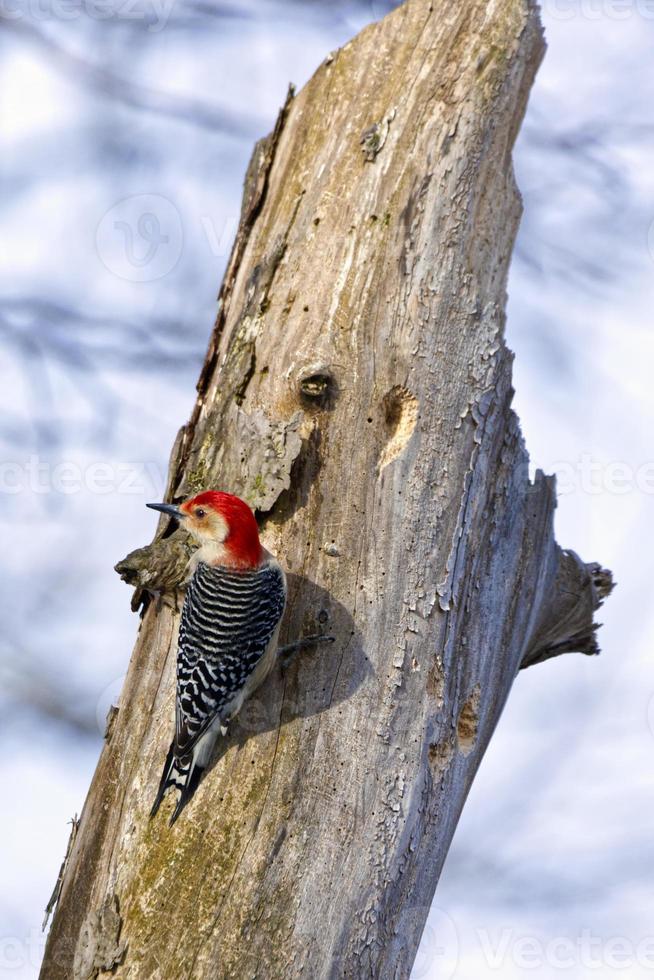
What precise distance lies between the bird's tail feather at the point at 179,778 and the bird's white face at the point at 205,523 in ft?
2.51

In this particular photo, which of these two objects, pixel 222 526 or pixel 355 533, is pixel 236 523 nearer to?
pixel 222 526

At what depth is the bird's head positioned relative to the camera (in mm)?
3746

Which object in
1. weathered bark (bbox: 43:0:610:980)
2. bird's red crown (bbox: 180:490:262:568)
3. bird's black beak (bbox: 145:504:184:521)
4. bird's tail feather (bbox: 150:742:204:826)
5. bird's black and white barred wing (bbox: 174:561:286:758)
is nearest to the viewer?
weathered bark (bbox: 43:0:610:980)

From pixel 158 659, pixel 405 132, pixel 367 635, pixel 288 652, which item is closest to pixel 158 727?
pixel 158 659

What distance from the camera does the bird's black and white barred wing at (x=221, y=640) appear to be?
3.53 meters

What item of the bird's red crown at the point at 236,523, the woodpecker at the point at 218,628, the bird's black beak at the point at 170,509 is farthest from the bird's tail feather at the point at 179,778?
the bird's black beak at the point at 170,509

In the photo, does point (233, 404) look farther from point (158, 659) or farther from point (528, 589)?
point (528, 589)

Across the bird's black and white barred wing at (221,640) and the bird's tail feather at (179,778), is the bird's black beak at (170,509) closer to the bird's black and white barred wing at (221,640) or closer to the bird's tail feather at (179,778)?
the bird's black and white barred wing at (221,640)

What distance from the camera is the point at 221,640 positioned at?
12.5 ft

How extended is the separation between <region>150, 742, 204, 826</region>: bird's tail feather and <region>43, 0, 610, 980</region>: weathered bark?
38 millimetres

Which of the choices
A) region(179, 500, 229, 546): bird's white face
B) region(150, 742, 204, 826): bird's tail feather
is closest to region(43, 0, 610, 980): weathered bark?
region(150, 742, 204, 826): bird's tail feather

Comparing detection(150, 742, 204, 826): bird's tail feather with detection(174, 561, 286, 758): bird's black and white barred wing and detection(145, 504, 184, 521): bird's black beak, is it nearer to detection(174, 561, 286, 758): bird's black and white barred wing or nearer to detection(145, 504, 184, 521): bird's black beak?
detection(174, 561, 286, 758): bird's black and white barred wing

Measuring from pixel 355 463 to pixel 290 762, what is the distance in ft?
3.45

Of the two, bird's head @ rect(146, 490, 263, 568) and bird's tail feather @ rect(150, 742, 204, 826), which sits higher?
bird's head @ rect(146, 490, 263, 568)
